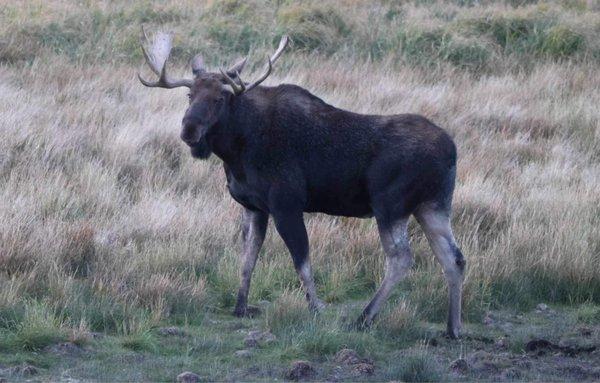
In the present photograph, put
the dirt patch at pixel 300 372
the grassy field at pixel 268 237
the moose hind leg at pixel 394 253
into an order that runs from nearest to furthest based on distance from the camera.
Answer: the dirt patch at pixel 300 372
the grassy field at pixel 268 237
the moose hind leg at pixel 394 253

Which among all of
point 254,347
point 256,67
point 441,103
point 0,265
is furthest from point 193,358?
point 256,67

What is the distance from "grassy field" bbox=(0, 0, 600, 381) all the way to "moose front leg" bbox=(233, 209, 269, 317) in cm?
20

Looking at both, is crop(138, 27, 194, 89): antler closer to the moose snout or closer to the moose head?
the moose head

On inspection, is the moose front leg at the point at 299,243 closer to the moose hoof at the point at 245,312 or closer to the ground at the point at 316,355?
the ground at the point at 316,355

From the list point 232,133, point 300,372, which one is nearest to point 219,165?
point 232,133

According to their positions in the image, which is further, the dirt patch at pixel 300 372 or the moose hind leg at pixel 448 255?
the moose hind leg at pixel 448 255

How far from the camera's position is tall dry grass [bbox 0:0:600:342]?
28.3 feet

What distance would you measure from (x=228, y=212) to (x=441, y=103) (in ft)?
19.2

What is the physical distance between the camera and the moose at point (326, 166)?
795cm

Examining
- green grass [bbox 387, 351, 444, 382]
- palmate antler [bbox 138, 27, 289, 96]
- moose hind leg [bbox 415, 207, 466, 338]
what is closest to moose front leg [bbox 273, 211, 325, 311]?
moose hind leg [bbox 415, 207, 466, 338]

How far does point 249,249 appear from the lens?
8.45m

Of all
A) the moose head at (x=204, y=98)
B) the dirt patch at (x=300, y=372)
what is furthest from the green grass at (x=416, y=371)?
the moose head at (x=204, y=98)

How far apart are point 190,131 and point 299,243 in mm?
1138

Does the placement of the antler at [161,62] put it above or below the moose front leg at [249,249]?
above
